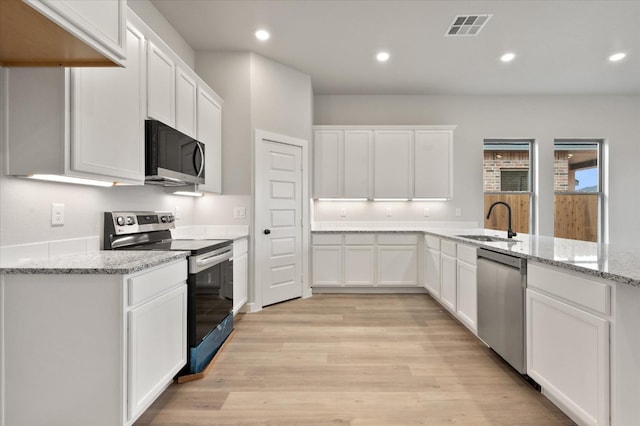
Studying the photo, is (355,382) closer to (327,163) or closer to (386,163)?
(327,163)

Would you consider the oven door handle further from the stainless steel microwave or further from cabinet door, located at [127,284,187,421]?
the stainless steel microwave

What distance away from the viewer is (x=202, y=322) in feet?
7.64

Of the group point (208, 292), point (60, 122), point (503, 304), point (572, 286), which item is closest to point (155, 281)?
point (208, 292)

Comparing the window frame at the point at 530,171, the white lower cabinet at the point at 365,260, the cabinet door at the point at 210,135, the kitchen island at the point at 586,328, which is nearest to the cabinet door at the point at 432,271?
the white lower cabinet at the point at 365,260

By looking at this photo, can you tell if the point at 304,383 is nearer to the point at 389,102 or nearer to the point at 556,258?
the point at 556,258

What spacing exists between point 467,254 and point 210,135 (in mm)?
2856

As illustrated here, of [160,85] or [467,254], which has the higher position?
[160,85]

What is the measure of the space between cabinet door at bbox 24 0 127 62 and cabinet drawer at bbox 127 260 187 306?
1.07 metres

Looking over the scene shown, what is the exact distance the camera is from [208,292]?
2441 millimetres

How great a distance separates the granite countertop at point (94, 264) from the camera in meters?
1.48

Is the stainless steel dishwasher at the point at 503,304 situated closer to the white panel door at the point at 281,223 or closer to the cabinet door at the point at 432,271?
the cabinet door at the point at 432,271

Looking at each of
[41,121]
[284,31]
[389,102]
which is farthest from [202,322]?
[389,102]

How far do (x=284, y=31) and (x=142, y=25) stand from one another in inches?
61.9

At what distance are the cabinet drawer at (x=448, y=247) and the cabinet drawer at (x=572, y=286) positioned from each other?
1336 mm
